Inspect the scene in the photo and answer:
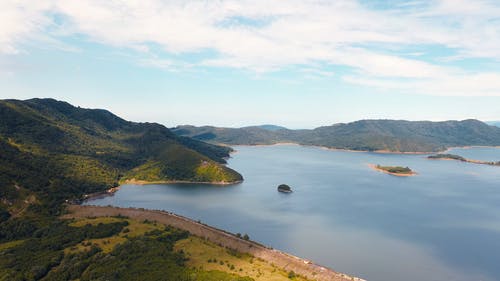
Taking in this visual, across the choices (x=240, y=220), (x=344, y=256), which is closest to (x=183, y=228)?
(x=240, y=220)

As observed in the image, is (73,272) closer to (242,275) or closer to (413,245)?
(242,275)

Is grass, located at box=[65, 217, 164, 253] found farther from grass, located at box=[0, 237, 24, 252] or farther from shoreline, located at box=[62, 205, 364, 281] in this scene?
grass, located at box=[0, 237, 24, 252]

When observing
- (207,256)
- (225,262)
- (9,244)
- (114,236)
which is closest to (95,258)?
(114,236)

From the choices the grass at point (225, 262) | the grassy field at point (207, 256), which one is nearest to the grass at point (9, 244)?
the grassy field at point (207, 256)

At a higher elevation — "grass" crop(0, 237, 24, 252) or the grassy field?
the grassy field

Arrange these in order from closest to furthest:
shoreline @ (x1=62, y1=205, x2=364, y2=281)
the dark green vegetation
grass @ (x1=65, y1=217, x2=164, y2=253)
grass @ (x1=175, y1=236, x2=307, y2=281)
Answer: the dark green vegetation, grass @ (x1=175, y1=236, x2=307, y2=281), shoreline @ (x1=62, y1=205, x2=364, y2=281), grass @ (x1=65, y1=217, x2=164, y2=253)

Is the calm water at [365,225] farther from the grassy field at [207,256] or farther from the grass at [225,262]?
the grassy field at [207,256]

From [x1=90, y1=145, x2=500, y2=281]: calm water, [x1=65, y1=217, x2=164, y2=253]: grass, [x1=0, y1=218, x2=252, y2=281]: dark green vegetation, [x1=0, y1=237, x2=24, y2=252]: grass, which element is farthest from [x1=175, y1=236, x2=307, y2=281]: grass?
[x1=0, y1=237, x2=24, y2=252]: grass
